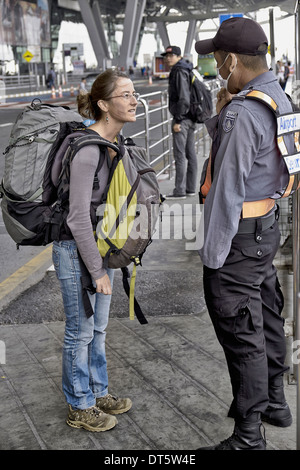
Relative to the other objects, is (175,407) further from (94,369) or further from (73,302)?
(73,302)

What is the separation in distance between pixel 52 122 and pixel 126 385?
1.60 m

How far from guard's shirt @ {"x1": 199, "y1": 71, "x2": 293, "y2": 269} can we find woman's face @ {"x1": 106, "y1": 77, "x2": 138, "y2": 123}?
50 centimetres

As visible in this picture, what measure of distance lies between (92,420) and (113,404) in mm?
205

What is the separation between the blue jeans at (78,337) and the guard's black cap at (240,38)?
1.14 metres

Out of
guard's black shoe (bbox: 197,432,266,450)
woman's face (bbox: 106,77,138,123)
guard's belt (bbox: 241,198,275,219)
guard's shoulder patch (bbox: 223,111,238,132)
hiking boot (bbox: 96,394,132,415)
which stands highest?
woman's face (bbox: 106,77,138,123)

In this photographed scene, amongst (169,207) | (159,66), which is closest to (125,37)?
(159,66)

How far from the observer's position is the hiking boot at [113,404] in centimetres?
340

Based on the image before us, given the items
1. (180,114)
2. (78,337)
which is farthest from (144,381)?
(180,114)

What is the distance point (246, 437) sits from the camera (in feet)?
9.42

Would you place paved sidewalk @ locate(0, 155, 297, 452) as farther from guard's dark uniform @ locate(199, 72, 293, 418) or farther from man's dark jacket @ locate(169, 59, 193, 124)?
man's dark jacket @ locate(169, 59, 193, 124)

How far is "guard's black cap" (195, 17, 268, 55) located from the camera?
2.70 m

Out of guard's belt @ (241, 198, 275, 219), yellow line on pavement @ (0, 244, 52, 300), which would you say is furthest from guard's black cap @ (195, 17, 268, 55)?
yellow line on pavement @ (0, 244, 52, 300)

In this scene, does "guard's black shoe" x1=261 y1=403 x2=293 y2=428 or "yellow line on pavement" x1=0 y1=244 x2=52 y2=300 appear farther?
"yellow line on pavement" x1=0 y1=244 x2=52 y2=300

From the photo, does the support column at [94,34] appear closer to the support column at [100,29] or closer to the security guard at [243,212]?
the support column at [100,29]
